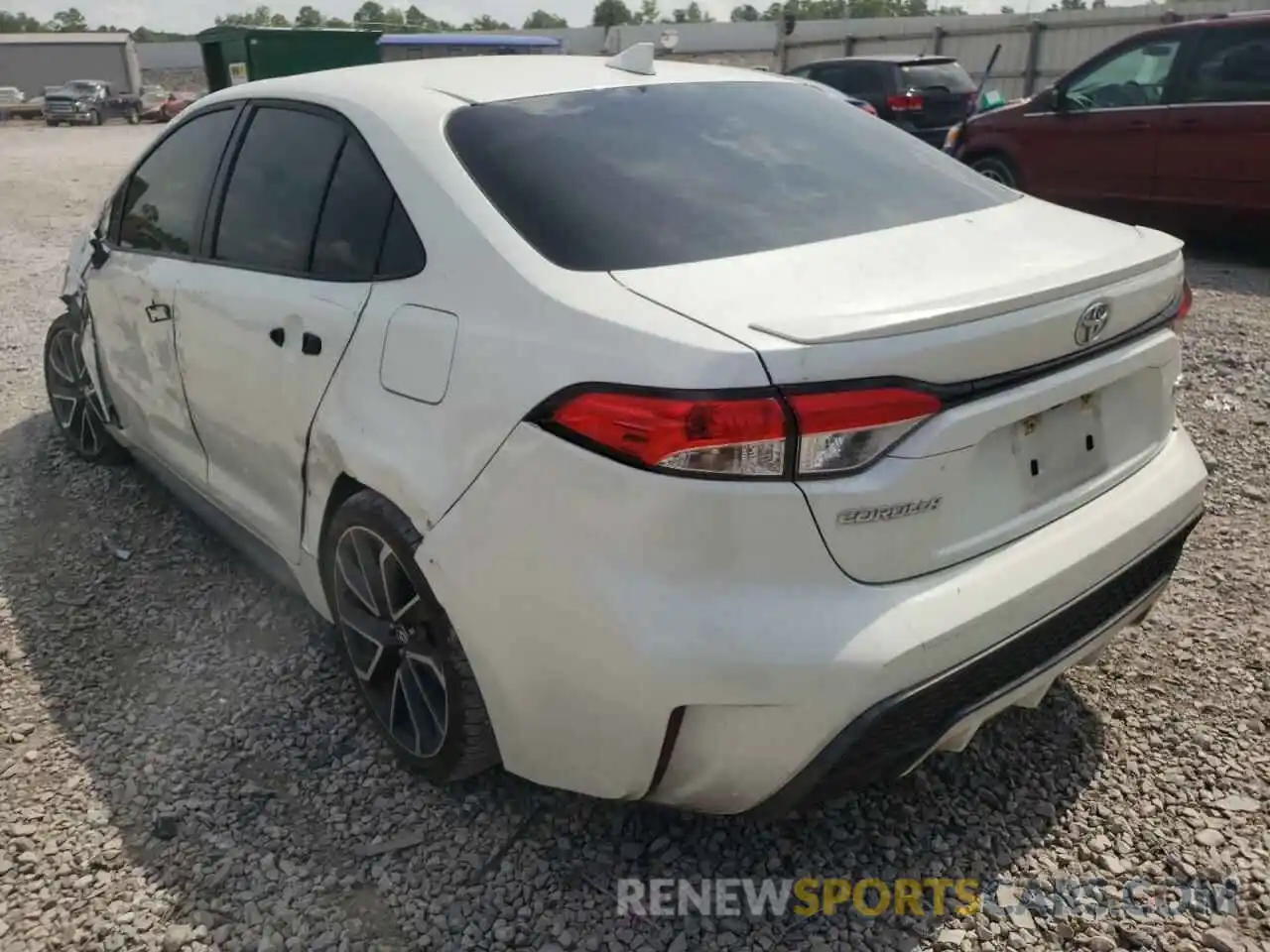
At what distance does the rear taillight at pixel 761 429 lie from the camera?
1823 millimetres

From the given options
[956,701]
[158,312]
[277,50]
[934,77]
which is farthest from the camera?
[934,77]

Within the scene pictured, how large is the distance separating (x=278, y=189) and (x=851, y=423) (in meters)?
1.94

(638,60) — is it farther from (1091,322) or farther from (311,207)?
(1091,322)

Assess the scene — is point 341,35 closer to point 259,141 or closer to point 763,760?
point 259,141

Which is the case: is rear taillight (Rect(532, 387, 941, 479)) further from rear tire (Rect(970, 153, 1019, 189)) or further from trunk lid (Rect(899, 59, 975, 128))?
trunk lid (Rect(899, 59, 975, 128))

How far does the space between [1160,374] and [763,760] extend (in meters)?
1.31

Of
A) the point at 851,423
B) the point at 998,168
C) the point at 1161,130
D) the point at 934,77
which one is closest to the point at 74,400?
the point at 851,423

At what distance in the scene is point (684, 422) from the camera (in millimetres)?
1840

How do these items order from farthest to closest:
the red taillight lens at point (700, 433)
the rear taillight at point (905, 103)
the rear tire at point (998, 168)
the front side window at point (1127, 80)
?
the rear taillight at point (905, 103), the rear tire at point (998, 168), the front side window at point (1127, 80), the red taillight lens at point (700, 433)

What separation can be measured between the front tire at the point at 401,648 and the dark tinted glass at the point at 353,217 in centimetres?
57

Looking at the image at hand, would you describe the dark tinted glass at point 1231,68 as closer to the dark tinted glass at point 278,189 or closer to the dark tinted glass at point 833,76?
the dark tinted glass at point 833,76

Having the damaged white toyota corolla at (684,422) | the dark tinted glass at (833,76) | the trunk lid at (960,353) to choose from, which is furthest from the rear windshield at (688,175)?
the dark tinted glass at (833,76)

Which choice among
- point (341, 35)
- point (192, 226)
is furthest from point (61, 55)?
point (192, 226)

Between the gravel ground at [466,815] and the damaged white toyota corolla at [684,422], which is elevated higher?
the damaged white toyota corolla at [684,422]
